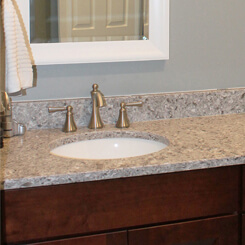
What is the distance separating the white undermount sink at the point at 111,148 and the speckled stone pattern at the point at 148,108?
11 cm

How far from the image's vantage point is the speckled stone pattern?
151 cm

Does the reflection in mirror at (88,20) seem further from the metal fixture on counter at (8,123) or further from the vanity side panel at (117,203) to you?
the vanity side panel at (117,203)

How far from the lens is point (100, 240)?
1.13m

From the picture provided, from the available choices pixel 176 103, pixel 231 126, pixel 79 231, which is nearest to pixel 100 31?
pixel 176 103

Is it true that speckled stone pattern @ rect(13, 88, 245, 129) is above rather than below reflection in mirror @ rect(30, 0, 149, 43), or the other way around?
below

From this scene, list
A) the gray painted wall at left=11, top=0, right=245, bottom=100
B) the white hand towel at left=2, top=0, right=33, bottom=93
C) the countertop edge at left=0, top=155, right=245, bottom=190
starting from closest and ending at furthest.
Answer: the countertop edge at left=0, top=155, right=245, bottom=190, the white hand towel at left=2, top=0, right=33, bottom=93, the gray painted wall at left=11, top=0, right=245, bottom=100

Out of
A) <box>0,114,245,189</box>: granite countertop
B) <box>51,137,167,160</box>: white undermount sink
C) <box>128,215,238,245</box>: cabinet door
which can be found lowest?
<box>128,215,238,245</box>: cabinet door

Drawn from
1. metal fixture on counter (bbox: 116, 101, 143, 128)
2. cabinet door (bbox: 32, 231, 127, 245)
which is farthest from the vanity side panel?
metal fixture on counter (bbox: 116, 101, 143, 128)

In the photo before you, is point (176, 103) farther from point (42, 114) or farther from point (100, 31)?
point (42, 114)

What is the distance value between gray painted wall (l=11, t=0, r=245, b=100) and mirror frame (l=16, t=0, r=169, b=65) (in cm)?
4

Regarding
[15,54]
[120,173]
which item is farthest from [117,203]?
[15,54]

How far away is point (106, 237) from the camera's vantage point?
1.14 metres

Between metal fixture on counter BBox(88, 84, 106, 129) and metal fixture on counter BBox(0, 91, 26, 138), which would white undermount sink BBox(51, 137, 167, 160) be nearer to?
metal fixture on counter BBox(88, 84, 106, 129)

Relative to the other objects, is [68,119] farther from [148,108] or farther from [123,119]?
[148,108]
